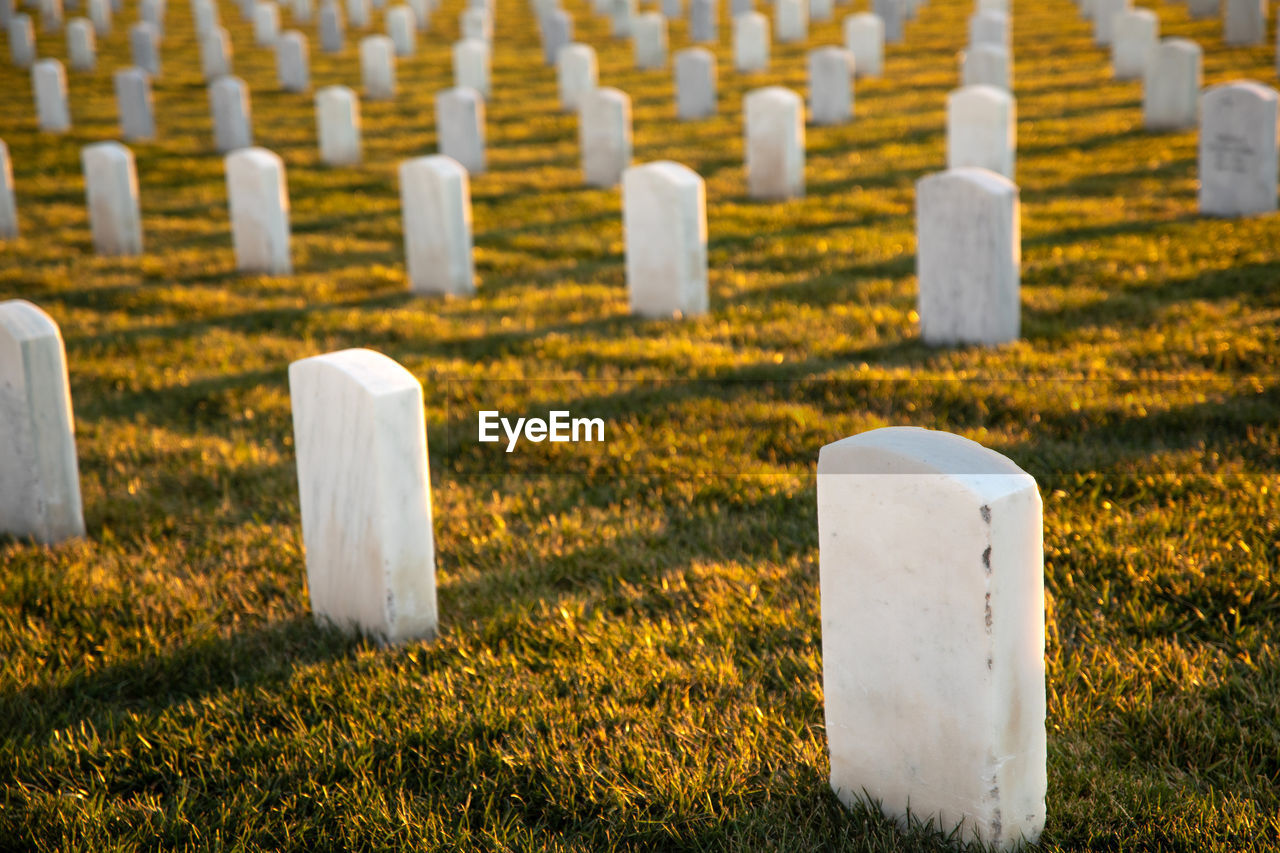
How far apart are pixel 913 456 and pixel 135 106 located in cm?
1439

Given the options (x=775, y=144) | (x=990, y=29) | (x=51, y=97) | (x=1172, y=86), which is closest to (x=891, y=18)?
(x=990, y=29)

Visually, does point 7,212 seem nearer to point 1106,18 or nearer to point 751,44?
point 751,44

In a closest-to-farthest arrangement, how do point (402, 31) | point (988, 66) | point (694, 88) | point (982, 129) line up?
point (982, 129) → point (988, 66) → point (694, 88) → point (402, 31)

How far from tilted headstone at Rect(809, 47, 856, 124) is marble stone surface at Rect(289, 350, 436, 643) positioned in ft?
35.1

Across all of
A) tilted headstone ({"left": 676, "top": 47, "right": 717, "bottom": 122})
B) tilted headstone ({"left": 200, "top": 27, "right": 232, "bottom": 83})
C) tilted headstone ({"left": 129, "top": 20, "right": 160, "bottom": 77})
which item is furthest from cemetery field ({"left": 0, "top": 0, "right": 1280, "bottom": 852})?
tilted headstone ({"left": 129, "top": 20, "right": 160, "bottom": 77})

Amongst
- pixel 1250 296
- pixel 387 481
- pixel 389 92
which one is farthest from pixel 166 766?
pixel 389 92

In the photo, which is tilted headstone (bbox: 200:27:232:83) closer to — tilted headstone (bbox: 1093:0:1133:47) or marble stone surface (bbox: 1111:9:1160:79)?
marble stone surface (bbox: 1111:9:1160:79)

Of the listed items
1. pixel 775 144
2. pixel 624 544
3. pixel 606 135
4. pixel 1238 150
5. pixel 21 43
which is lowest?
pixel 624 544

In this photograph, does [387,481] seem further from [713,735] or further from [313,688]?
[713,735]

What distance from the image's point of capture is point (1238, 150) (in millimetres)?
7992

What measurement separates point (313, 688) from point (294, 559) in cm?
95

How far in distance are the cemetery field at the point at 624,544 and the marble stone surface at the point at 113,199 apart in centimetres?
26

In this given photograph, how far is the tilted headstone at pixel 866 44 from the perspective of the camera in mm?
16281

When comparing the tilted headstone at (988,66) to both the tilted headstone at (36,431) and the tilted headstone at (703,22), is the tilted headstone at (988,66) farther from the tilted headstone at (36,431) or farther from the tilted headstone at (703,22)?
the tilted headstone at (36,431)
